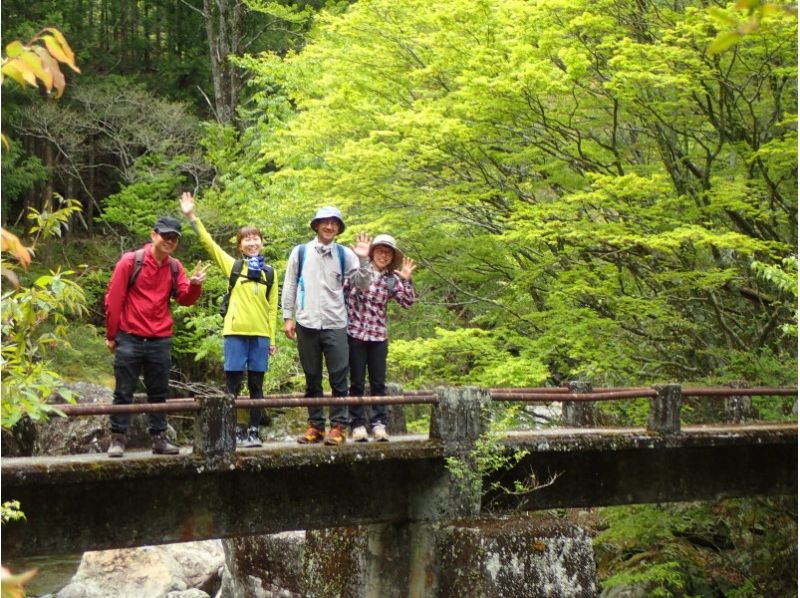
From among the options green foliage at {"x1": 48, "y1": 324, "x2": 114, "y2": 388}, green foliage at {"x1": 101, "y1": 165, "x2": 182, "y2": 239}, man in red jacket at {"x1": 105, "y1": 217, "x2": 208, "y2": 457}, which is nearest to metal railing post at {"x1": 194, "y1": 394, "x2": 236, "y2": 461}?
man in red jacket at {"x1": 105, "y1": 217, "x2": 208, "y2": 457}

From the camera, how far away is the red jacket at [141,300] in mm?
7656

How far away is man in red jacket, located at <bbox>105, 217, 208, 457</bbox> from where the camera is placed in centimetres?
768

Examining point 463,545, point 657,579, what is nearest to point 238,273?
point 463,545

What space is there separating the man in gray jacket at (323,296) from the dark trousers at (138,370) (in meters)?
1.07

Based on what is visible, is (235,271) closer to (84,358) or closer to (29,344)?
(29,344)

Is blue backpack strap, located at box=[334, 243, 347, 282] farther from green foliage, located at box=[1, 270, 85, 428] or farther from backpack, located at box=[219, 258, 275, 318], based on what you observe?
green foliage, located at box=[1, 270, 85, 428]

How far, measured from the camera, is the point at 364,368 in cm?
892

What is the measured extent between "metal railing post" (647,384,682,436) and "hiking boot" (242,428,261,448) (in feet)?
13.2

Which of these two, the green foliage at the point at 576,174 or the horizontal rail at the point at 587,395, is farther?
the green foliage at the point at 576,174

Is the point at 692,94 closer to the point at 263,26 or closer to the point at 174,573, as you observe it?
the point at 174,573

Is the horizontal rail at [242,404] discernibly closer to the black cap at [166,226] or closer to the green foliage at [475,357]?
the black cap at [166,226]

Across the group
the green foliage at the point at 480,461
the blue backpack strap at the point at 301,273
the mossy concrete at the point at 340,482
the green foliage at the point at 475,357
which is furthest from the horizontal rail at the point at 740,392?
the blue backpack strap at the point at 301,273

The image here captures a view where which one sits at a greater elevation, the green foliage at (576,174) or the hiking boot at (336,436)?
the green foliage at (576,174)

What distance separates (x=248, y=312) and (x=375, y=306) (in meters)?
1.08
